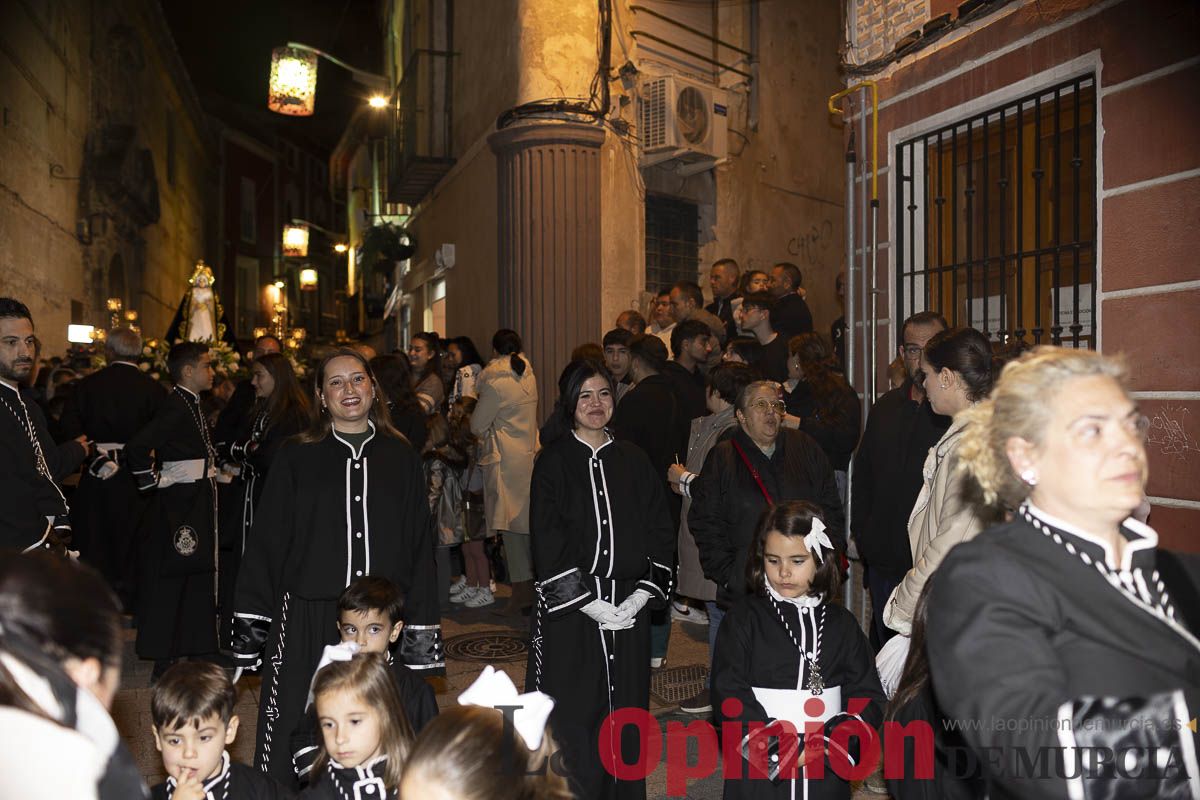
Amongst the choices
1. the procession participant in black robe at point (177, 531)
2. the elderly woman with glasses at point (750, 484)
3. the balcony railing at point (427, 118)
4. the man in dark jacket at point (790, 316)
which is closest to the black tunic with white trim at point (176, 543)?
the procession participant in black robe at point (177, 531)

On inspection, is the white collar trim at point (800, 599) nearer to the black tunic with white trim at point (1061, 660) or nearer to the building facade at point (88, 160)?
the black tunic with white trim at point (1061, 660)

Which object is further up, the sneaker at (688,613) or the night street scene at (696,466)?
the night street scene at (696,466)

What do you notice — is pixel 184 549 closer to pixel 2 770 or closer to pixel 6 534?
pixel 6 534

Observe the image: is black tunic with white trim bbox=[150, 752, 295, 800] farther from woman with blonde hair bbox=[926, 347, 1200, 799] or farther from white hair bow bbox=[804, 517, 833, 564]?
woman with blonde hair bbox=[926, 347, 1200, 799]

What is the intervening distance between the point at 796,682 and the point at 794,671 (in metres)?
0.04

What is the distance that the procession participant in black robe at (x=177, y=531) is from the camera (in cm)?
671

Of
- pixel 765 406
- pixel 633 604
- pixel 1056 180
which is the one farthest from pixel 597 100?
pixel 633 604

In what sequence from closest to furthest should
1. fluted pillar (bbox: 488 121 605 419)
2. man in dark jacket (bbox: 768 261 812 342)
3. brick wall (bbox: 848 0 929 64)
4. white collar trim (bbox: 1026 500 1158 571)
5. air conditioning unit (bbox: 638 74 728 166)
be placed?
white collar trim (bbox: 1026 500 1158 571)
brick wall (bbox: 848 0 929 64)
man in dark jacket (bbox: 768 261 812 342)
fluted pillar (bbox: 488 121 605 419)
air conditioning unit (bbox: 638 74 728 166)

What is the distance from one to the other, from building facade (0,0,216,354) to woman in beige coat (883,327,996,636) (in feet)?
46.7

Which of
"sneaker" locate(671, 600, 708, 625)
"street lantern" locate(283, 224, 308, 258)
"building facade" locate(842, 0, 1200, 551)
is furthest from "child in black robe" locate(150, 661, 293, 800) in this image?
"street lantern" locate(283, 224, 308, 258)

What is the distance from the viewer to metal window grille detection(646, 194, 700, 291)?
1194 centimetres

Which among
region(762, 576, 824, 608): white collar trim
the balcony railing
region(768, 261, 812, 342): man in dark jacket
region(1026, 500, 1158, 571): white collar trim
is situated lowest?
region(762, 576, 824, 608): white collar trim

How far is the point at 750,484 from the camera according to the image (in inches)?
211

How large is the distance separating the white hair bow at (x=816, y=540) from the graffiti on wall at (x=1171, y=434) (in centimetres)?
223
